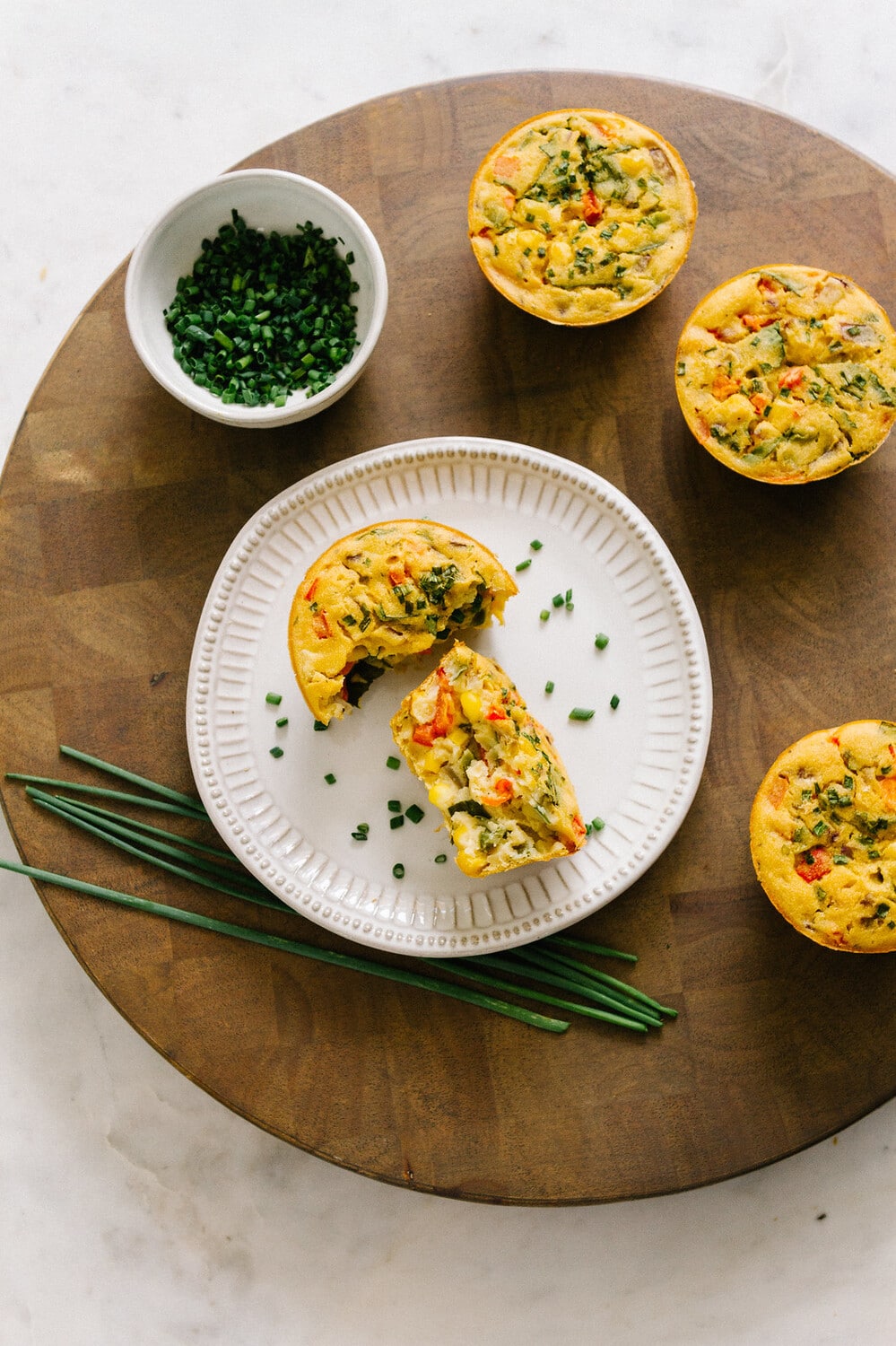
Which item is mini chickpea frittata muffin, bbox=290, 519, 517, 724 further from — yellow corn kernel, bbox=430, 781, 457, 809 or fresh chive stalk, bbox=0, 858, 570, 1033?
fresh chive stalk, bbox=0, 858, 570, 1033

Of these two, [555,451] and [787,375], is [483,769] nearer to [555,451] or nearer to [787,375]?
[555,451]

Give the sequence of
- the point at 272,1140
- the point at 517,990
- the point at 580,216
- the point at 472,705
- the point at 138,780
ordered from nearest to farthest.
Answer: the point at 472,705 → the point at 580,216 → the point at 517,990 → the point at 138,780 → the point at 272,1140

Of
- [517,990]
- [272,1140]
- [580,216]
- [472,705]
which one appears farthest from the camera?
[272,1140]

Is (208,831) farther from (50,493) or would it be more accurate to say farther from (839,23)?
(839,23)

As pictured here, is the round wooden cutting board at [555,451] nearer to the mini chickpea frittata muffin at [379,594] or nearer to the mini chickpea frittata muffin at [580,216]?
the mini chickpea frittata muffin at [580,216]

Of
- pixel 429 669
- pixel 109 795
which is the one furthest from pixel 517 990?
pixel 109 795

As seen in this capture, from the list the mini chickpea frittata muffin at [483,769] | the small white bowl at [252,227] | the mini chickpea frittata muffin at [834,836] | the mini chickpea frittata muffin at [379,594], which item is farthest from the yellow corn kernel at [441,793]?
the small white bowl at [252,227]

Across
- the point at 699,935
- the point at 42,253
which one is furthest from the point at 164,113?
the point at 699,935
